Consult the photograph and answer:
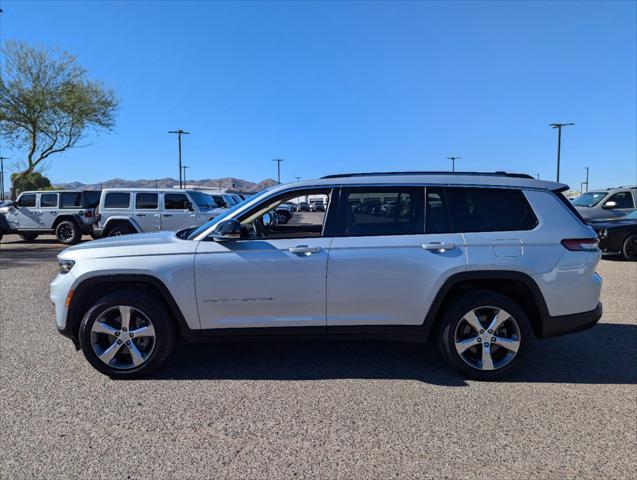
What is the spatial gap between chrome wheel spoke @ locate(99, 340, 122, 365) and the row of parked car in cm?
688

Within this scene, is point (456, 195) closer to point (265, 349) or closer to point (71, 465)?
point (265, 349)

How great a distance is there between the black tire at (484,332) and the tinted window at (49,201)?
14845 mm

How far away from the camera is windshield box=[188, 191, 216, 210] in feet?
44.2

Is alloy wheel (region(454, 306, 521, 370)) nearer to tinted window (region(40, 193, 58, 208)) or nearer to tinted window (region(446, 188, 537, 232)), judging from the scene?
tinted window (region(446, 188, 537, 232))

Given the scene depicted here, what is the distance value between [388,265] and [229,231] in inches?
52.8

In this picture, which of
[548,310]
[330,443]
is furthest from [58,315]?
[548,310]

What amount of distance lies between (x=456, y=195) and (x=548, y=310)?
1237 millimetres

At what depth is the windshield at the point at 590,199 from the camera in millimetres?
14125

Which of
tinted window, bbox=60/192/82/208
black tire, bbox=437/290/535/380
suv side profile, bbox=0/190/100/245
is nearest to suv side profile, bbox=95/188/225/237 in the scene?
suv side profile, bbox=0/190/100/245

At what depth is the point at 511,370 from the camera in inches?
148

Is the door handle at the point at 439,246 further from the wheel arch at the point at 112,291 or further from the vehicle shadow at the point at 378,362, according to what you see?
the wheel arch at the point at 112,291

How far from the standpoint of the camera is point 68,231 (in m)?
14.9

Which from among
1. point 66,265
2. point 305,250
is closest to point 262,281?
point 305,250

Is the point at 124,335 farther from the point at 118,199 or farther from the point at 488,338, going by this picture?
the point at 118,199
